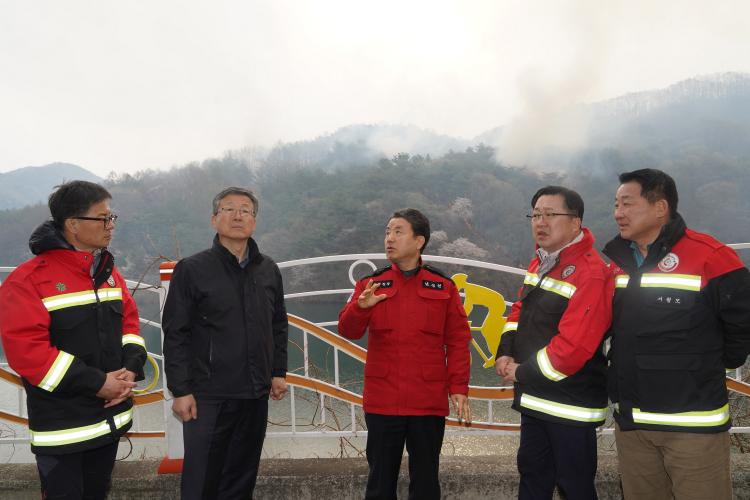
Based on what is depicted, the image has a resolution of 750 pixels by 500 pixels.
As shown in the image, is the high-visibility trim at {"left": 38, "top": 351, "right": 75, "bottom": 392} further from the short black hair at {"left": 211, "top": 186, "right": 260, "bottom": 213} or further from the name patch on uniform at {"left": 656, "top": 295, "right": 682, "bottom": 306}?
the name patch on uniform at {"left": 656, "top": 295, "right": 682, "bottom": 306}

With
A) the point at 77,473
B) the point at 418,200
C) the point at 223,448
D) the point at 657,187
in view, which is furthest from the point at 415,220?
the point at 418,200

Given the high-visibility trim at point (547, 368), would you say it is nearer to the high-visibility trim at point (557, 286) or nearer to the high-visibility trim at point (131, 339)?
the high-visibility trim at point (557, 286)

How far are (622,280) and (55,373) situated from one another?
2307 mm

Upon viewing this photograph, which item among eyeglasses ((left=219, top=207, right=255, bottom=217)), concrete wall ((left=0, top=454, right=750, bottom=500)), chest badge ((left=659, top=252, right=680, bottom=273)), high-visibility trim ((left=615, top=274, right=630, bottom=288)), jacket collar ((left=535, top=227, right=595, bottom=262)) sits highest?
eyeglasses ((left=219, top=207, right=255, bottom=217))

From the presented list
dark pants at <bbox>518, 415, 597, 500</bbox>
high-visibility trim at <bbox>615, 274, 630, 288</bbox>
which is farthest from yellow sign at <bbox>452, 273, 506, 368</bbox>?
high-visibility trim at <bbox>615, 274, 630, 288</bbox>

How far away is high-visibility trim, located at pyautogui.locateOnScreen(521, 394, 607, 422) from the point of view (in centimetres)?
204

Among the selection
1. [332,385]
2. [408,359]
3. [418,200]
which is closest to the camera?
[408,359]

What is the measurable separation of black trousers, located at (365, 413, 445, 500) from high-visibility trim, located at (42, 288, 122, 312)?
50.7 inches

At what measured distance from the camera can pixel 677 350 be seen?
6.16ft

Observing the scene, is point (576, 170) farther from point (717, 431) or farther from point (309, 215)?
point (717, 431)

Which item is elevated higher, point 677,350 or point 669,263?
point 669,263

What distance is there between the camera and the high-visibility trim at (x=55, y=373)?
1.80m

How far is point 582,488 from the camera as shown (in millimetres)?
2045

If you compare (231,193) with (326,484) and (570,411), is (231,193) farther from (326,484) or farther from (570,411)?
(570,411)
